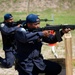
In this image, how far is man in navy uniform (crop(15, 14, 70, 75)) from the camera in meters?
5.29

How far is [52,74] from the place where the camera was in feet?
19.2

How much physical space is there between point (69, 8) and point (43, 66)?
21397 mm

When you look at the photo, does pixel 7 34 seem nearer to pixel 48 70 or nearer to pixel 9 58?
pixel 9 58

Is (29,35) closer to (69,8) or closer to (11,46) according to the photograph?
(11,46)

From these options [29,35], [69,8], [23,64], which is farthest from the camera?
[69,8]

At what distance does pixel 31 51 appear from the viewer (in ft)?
18.1

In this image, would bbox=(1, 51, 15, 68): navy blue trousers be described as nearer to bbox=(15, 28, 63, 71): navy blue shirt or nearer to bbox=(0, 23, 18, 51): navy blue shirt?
bbox=(0, 23, 18, 51): navy blue shirt

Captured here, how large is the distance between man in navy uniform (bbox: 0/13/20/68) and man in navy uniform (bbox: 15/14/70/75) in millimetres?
2395

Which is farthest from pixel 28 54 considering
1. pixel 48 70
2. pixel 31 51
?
pixel 48 70

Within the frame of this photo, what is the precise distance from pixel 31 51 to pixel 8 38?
2938 mm

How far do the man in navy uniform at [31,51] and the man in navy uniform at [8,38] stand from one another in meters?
2.40

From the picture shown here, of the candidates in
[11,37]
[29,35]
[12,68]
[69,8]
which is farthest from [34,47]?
[69,8]

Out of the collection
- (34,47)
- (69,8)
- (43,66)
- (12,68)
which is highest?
(34,47)

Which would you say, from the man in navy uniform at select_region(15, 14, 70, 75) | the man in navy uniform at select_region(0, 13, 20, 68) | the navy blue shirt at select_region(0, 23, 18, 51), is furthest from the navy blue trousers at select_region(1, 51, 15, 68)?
the man in navy uniform at select_region(15, 14, 70, 75)
